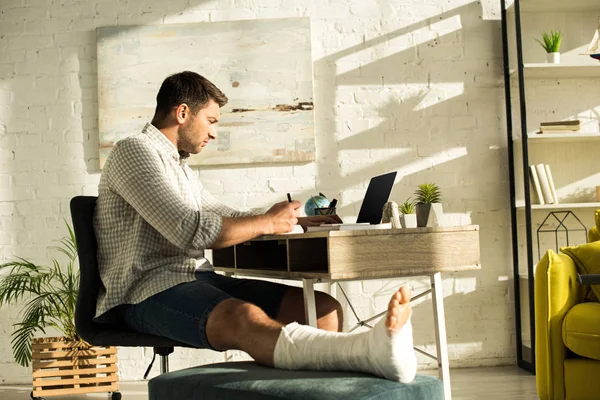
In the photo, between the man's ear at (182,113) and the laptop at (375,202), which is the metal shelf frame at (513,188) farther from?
the man's ear at (182,113)

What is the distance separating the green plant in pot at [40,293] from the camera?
3930 millimetres

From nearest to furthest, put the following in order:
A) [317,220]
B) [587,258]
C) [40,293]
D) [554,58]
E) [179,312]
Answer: [179,312]
[317,220]
[587,258]
[40,293]
[554,58]

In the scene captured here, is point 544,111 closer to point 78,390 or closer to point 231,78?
point 231,78

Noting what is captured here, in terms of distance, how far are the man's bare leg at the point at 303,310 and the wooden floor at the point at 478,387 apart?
1206 millimetres

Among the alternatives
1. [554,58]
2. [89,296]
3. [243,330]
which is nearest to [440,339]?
[243,330]

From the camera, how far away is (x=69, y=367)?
391cm

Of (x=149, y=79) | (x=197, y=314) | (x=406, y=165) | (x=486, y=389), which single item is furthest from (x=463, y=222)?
(x=197, y=314)

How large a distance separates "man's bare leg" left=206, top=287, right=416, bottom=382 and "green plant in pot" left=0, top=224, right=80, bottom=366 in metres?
1.97

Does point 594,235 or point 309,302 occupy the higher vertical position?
point 594,235

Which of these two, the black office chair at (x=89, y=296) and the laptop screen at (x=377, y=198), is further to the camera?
the laptop screen at (x=377, y=198)

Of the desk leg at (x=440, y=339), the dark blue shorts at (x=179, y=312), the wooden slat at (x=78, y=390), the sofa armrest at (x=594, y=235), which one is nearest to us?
the dark blue shorts at (x=179, y=312)

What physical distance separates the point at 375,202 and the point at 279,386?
1.17m

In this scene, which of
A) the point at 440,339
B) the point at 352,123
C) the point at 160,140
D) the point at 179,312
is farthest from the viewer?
the point at 352,123

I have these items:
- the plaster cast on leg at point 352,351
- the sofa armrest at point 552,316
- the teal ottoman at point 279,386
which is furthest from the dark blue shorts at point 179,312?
the sofa armrest at point 552,316
